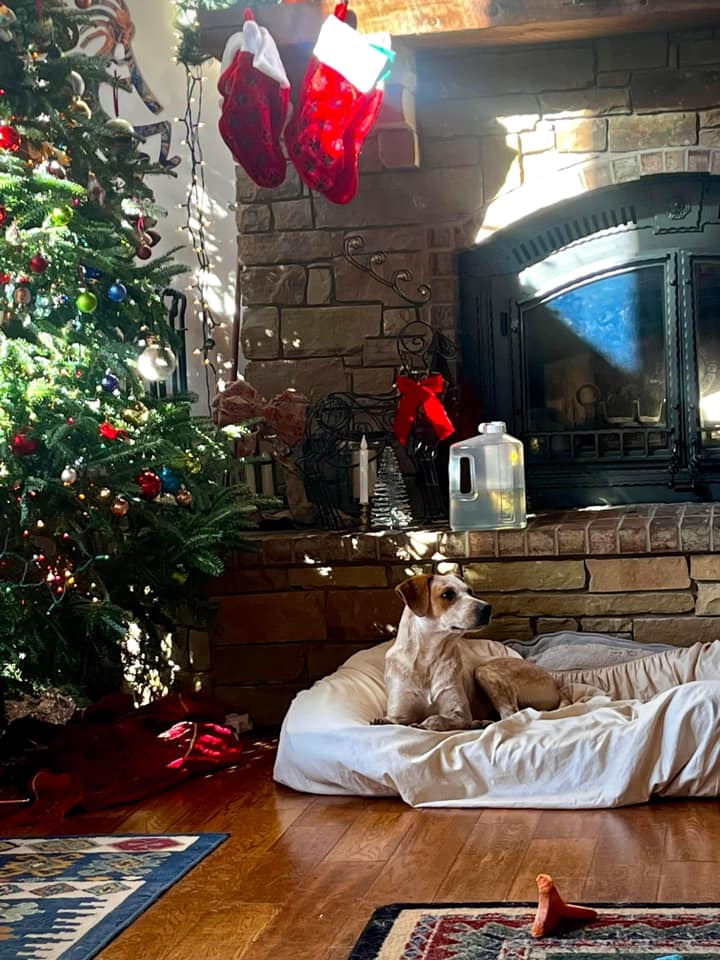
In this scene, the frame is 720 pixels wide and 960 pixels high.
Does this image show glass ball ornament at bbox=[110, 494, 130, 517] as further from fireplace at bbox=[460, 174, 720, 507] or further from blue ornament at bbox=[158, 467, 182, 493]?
fireplace at bbox=[460, 174, 720, 507]

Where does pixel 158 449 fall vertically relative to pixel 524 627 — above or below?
above

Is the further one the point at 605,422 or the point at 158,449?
the point at 605,422

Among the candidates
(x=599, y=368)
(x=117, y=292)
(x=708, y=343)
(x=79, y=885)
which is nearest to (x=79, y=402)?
(x=117, y=292)

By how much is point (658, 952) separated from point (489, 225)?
10.3 feet

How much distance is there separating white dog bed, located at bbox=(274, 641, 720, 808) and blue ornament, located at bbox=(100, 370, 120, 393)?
1.00 m

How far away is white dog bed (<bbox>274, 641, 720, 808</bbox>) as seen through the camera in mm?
3273

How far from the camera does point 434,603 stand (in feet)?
12.0

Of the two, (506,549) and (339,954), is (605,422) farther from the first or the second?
(339,954)

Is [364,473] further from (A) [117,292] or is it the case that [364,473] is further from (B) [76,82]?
(B) [76,82]

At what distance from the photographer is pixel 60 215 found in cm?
348

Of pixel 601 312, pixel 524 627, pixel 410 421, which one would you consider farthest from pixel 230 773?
pixel 601 312

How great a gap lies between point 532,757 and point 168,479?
4.02 ft

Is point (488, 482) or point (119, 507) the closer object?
point (119, 507)

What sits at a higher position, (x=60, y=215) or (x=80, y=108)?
(x=80, y=108)
